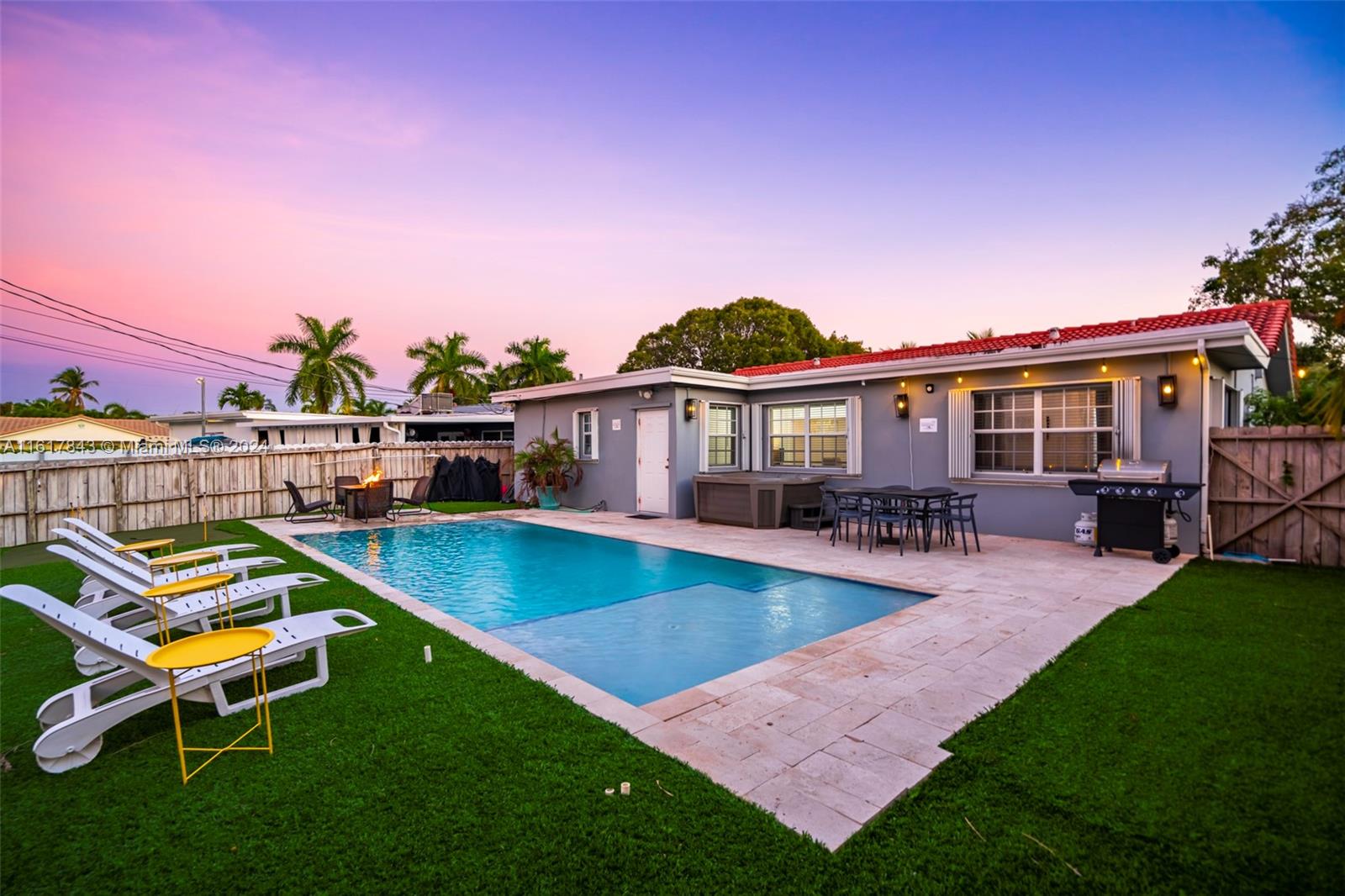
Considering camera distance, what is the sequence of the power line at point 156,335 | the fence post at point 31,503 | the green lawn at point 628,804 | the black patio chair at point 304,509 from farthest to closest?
1. the power line at point 156,335
2. the black patio chair at point 304,509
3. the fence post at point 31,503
4. the green lawn at point 628,804

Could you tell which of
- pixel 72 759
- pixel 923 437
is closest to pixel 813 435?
pixel 923 437

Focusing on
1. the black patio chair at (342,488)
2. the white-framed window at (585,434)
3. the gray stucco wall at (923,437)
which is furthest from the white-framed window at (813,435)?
the black patio chair at (342,488)

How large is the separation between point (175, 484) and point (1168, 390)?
16732mm

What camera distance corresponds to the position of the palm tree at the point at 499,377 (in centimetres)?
3117

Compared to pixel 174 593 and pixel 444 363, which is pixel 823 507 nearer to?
pixel 174 593

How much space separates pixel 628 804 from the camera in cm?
245

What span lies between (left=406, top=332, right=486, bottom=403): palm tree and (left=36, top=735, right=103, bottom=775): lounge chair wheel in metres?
27.5

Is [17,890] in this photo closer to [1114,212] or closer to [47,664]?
[47,664]

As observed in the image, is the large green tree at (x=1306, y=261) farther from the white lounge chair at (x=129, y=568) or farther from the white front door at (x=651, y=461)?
the white lounge chair at (x=129, y=568)

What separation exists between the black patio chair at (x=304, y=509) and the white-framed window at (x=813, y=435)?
9.10m

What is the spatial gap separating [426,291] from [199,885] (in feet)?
61.7

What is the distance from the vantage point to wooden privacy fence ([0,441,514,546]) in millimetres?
9742

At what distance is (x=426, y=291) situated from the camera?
1864 cm

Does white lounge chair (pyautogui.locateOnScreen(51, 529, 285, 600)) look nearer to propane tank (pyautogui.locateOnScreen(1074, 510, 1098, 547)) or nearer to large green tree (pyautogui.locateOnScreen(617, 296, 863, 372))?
propane tank (pyautogui.locateOnScreen(1074, 510, 1098, 547))
